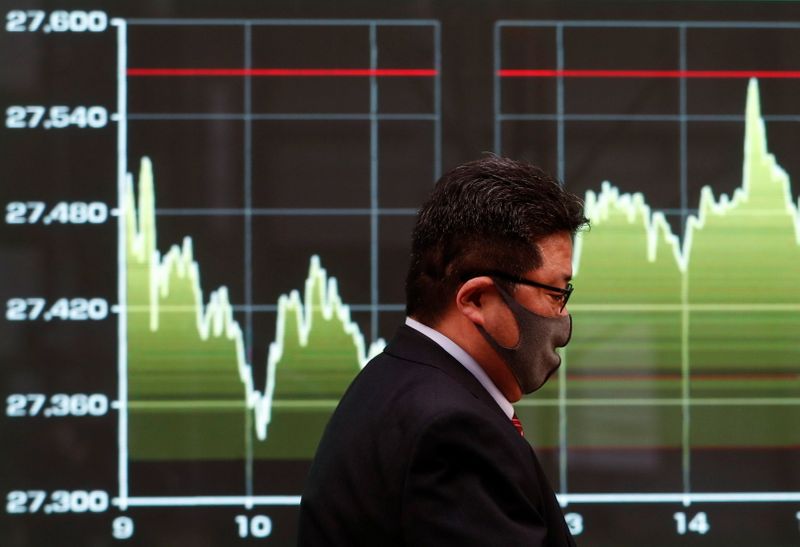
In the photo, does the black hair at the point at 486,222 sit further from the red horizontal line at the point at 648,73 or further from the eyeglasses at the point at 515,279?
the red horizontal line at the point at 648,73

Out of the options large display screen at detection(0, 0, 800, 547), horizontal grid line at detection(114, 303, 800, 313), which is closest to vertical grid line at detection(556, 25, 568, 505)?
large display screen at detection(0, 0, 800, 547)

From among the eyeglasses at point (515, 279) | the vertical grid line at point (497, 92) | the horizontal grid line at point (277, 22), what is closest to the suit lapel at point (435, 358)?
the eyeglasses at point (515, 279)

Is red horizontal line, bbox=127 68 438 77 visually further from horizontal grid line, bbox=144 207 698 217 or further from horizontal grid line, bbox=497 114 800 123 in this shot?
horizontal grid line, bbox=144 207 698 217

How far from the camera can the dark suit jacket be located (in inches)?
71.6

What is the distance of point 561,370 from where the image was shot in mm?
4188

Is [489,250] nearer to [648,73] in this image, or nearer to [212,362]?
[212,362]

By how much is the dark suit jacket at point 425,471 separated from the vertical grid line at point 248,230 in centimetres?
217

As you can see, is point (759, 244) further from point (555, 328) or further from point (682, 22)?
point (555, 328)

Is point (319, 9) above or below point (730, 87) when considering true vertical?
above

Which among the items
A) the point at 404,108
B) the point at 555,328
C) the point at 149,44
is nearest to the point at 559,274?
the point at 555,328

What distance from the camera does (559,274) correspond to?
6.77 feet

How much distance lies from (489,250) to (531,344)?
0.72 feet

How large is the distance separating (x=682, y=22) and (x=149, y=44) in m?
1.84

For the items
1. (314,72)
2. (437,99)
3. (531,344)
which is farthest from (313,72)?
(531,344)
